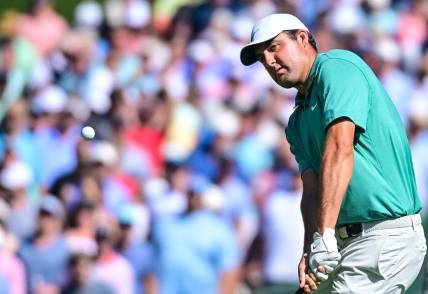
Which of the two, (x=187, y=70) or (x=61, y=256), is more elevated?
(x=187, y=70)

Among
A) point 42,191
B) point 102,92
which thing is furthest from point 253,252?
point 102,92

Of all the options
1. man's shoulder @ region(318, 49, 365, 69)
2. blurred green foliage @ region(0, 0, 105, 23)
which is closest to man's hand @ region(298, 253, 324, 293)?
man's shoulder @ region(318, 49, 365, 69)

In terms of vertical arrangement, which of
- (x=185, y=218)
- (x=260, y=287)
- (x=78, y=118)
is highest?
(x=78, y=118)

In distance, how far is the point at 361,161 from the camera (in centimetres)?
629

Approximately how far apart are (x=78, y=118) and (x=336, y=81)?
302 inches

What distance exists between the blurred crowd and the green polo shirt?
514cm

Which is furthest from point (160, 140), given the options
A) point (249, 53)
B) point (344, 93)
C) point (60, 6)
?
point (344, 93)

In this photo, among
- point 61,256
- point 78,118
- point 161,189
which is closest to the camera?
point 61,256

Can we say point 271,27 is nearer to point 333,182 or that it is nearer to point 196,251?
point 333,182

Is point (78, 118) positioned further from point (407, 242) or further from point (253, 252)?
point (407, 242)

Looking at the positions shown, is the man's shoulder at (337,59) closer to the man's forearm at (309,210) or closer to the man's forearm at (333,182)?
the man's forearm at (333,182)

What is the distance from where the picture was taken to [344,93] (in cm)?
614

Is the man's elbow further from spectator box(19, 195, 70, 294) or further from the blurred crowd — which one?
spectator box(19, 195, 70, 294)

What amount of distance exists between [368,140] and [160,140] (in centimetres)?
694
